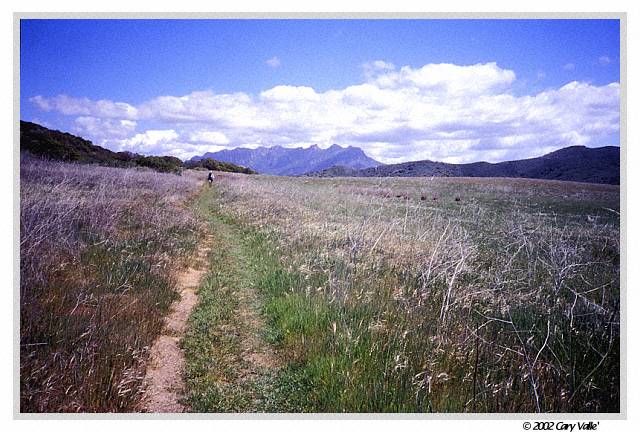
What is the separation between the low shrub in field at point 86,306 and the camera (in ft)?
9.98

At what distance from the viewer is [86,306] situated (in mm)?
4434

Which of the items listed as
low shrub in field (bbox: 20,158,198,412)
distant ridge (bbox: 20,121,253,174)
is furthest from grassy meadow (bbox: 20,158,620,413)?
distant ridge (bbox: 20,121,253,174)

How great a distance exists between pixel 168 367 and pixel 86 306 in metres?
1.74

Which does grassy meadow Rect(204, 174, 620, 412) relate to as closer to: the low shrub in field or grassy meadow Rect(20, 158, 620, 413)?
grassy meadow Rect(20, 158, 620, 413)

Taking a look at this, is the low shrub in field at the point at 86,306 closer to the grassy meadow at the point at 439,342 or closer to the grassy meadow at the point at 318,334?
the grassy meadow at the point at 318,334

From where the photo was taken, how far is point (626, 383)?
3.42 metres

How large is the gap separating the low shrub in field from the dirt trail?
0.14m

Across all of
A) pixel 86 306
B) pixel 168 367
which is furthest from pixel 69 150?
pixel 168 367

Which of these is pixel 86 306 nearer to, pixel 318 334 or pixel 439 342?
pixel 318 334
